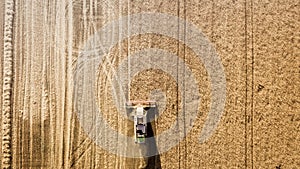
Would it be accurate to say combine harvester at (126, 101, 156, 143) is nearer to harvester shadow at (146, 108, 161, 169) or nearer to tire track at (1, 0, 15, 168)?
harvester shadow at (146, 108, 161, 169)

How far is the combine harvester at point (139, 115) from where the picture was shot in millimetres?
1055

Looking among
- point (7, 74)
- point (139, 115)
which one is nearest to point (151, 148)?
point (139, 115)

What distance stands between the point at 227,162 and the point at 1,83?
65 centimetres

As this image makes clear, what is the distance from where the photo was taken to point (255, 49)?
1.07m

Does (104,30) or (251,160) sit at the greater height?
(104,30)

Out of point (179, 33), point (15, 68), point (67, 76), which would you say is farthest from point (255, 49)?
point (15, 68)

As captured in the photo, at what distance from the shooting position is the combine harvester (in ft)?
3.46

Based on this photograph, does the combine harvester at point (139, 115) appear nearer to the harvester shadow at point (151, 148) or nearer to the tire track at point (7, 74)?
the harvester shadow at point (151, 148)

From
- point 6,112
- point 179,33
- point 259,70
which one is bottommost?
point 6,112

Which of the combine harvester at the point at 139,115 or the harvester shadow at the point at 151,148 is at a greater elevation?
the combine harvester at the point at 139,115

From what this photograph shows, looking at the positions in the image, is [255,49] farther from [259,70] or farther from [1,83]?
[1,83]

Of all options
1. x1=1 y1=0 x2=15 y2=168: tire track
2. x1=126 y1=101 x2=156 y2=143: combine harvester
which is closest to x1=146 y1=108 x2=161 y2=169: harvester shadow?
x1=126 y1=101 x2=156 y2=143: combine harvester

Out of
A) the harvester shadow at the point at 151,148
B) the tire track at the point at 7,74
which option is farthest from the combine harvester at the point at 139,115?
the tire track at the point at 7,74

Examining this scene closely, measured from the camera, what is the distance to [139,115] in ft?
3.46
